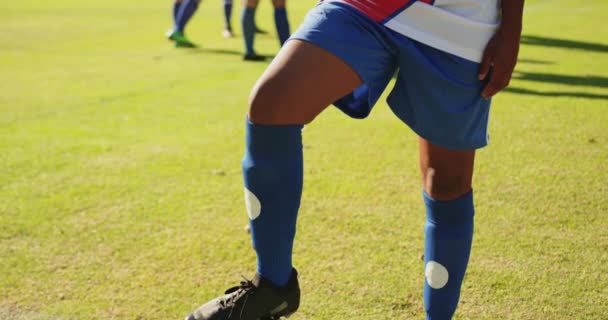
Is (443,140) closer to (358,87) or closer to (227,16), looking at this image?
(358,87)

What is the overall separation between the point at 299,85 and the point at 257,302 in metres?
0.58

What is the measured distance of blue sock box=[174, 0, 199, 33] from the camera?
8.40 meters

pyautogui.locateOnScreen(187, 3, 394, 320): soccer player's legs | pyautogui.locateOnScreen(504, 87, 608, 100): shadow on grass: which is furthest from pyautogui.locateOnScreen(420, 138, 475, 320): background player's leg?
pyautogui.locateOnScreen(504, 87, 608, 100): shadow on grass

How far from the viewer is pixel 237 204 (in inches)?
124

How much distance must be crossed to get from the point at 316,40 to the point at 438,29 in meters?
0.31

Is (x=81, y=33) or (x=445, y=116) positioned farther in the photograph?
(x=81, y=33)

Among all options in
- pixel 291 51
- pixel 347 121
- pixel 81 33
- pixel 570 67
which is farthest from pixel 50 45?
pixel 291 51

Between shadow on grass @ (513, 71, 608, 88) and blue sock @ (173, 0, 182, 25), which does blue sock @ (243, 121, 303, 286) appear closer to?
shadow on grass @ (513, 71, 608, 88)

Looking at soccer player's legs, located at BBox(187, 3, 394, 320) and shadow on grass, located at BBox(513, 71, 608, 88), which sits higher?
soccer player's legs, located at BBox(187, 3, 394, 320)

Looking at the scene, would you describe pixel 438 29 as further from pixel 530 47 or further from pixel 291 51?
pixel 530 47

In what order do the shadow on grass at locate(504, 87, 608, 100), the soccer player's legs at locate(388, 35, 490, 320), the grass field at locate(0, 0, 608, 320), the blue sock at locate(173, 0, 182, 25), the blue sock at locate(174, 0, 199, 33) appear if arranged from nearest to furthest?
the soccer player's legs at locate(388, 35, 490, 320), the grass field at locate(0, 0, 608, 320), the shadow on grass at locate(504, 87, 608, 100), the blue sock at locate(174, 0, 199, 33), the blue sock at locate(173, 0, 182, 25)

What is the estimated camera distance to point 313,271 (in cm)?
245

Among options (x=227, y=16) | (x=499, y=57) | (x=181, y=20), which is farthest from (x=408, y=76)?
(x=227, y=16)

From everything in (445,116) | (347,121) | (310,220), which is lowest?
(347,121)
